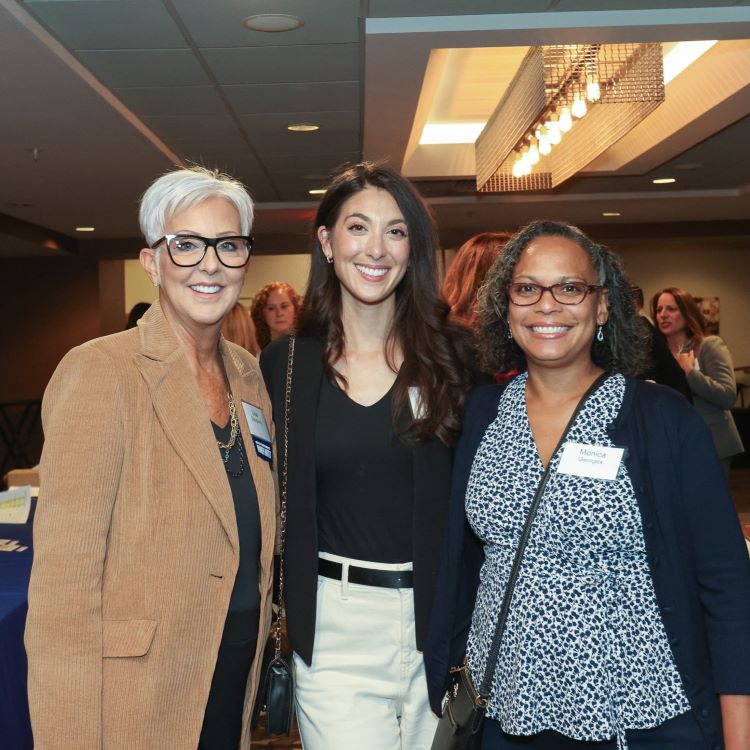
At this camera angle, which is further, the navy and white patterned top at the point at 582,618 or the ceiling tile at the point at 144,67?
the ceiling tile at the point at 144,67

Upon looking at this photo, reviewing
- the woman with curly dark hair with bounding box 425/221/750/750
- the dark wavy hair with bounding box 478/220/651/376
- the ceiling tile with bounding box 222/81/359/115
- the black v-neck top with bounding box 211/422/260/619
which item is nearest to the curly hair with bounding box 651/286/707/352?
the ceiling tile with bounding box 222/81/359/115

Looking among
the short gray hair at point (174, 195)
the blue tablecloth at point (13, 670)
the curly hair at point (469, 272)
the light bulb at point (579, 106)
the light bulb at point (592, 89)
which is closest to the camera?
the short gray hair at point (174, 195)

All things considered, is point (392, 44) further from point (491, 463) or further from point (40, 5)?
point (491, 463)

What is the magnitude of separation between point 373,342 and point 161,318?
595 millimetres

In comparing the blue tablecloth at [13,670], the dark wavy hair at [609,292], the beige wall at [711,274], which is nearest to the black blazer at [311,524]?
the dark wavy hair at [609,292]

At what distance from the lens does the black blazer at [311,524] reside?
2016mm

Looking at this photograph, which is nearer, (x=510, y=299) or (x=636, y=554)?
(x=636, y=554)

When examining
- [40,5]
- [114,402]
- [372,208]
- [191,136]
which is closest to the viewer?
[114,402]

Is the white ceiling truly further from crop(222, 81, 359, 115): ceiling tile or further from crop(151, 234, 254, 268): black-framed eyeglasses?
crop(151, 234, 254, 268): black-framed eyeglasses

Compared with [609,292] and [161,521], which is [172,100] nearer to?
[609,292]

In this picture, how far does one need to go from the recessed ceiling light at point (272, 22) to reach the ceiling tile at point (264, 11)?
3 cm

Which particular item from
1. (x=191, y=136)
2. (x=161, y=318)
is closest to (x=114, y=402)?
(x=161, y=318)

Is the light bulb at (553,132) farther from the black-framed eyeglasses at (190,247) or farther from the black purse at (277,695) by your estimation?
the black purse at (277,695)

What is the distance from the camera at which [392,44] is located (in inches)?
184
